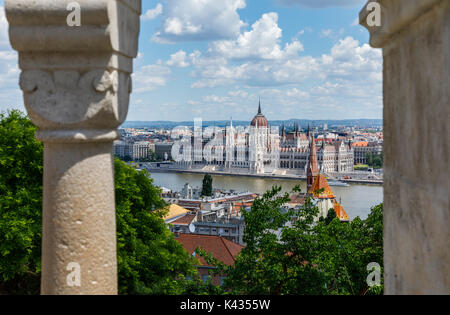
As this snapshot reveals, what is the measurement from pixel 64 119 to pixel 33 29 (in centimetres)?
26

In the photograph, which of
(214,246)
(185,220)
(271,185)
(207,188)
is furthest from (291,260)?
(271,185)

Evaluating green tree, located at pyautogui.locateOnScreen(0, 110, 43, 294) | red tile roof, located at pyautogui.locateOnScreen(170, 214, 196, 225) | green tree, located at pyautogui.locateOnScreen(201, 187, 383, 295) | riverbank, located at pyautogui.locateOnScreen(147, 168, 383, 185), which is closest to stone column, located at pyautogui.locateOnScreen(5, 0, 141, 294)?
green tree, located at pyautogui.locateOnScreen(201, 187, 383, 295)

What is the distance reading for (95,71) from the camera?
4.76 ft

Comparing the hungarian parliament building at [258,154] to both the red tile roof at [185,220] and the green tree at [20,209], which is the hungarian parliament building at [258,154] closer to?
the red tile roof at [185,220]

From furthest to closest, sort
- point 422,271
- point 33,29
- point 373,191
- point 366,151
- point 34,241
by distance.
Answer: point 366,151 → point 373,191 → point 34,241 → point 33,29 → point 422,271

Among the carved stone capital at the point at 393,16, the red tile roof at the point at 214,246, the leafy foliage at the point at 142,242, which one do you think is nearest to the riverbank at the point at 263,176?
the red tile roof at the point at 214,246

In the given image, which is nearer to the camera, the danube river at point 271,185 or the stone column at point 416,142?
the stone column at point 416,142

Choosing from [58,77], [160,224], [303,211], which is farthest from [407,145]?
[160,224]

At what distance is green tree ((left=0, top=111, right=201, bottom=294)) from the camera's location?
6.50 meters

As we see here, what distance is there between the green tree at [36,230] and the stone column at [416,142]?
384 cm

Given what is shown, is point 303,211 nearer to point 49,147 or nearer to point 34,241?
point 34,241

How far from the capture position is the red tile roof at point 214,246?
15156mm

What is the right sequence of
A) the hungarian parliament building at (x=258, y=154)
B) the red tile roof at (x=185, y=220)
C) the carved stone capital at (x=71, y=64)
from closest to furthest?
the carved stone capital at (x=71, y=64)
the red tile roof at (x=185, y=220)
the hungarian parliament building at (x=258, y=154)

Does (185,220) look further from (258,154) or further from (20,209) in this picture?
(258,154)
